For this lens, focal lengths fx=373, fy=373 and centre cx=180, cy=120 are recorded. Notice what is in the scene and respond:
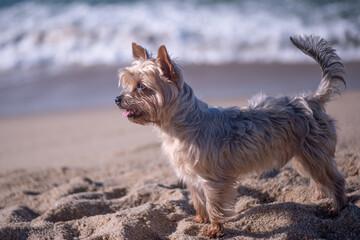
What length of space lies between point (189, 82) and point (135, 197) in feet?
25.6

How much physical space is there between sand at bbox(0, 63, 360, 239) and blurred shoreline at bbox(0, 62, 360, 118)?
2.84 m

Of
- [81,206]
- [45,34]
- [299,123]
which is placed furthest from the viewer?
[45,34]

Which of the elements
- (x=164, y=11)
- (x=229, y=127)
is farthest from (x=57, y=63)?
(x=229, y=127)

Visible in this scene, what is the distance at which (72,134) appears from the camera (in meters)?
9.04

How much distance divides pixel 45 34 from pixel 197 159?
55.2 ft

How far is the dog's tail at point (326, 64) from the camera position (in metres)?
4.09

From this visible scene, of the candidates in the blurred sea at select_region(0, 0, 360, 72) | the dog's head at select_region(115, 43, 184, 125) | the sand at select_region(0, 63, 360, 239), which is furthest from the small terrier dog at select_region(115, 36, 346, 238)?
the blurred sea at select_region(0, 0, 360, 72)

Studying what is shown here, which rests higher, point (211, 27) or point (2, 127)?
point (211, 27)

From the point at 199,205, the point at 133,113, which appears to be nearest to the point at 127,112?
the point at 133,113

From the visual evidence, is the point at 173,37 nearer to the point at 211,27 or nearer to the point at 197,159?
the point at 211,27

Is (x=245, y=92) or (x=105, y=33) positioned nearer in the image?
(x=245, y=92)

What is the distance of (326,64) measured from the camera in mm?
4141

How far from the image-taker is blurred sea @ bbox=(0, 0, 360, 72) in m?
15.0

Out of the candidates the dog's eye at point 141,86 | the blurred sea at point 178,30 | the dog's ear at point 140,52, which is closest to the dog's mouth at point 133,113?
the dog's eye at point 141,86
